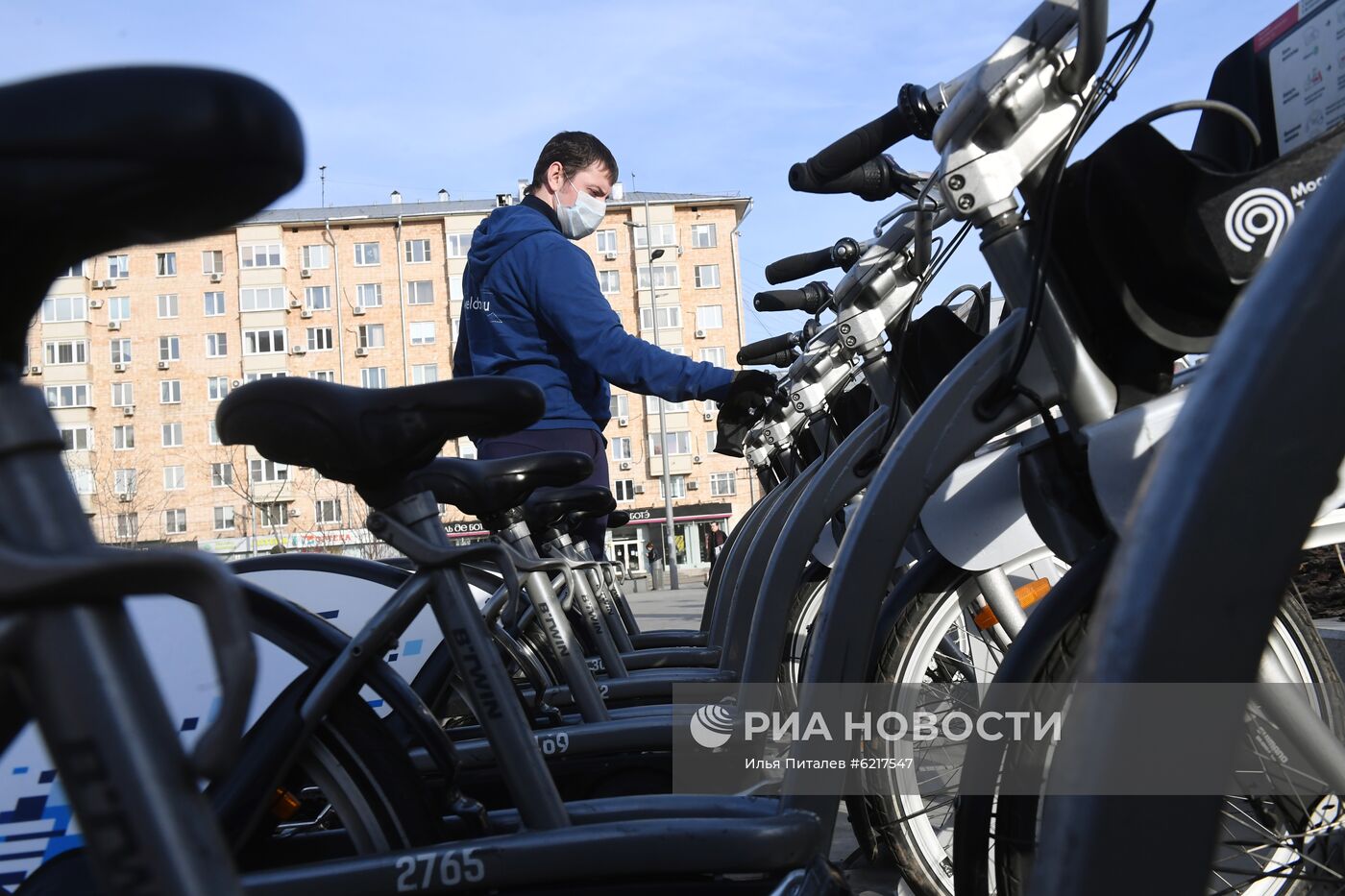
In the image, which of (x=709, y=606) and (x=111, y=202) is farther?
(x=709, y=606)

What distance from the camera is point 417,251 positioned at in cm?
5409

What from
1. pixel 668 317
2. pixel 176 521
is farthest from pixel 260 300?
pixel 668 317

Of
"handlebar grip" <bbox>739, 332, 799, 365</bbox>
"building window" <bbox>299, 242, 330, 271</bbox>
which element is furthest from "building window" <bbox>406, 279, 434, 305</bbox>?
"handlebar grip" <bbox>739, 332, 799, 365</bbox>

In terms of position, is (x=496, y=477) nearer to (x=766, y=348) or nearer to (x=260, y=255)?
(x=766, y=348)

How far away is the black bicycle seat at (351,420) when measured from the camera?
1.87 metres

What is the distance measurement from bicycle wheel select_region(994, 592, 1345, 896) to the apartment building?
1813 inches

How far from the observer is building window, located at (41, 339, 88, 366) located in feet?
154

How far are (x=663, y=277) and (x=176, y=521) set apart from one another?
22.4 metres

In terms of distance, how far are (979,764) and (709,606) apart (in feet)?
14.1

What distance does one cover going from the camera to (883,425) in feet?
8.79

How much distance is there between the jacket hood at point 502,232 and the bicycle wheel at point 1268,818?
2.92 metres

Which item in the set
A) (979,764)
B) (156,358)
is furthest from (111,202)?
(156,358)

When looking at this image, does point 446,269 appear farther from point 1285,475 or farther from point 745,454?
point 1285,475

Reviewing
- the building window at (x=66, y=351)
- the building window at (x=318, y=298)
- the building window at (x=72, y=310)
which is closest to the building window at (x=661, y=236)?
the building window at (x=318, y=298)
